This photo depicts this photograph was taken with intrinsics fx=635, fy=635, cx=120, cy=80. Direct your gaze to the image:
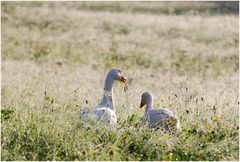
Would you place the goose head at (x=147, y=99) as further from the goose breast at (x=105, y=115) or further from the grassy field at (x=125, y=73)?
the goose breast at (x=105, y=115)

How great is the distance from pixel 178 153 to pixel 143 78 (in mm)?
9446

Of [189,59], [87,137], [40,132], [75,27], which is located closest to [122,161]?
[87,137]

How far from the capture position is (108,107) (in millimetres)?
8477

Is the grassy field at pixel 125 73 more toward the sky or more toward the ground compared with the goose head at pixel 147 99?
more toward the ground

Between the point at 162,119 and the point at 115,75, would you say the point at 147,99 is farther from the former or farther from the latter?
the point at 162,119

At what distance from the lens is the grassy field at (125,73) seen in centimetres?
765

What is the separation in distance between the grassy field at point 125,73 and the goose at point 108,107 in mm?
150

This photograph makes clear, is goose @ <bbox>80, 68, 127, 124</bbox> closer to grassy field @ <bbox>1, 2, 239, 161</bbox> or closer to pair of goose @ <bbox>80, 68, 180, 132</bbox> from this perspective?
pair of goose @ <bbox>80, 68, 180, 132</bbox>

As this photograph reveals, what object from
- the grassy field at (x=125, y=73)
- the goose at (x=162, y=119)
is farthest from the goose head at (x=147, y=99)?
the goose at (x=162, y=119)

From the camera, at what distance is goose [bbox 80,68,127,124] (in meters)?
7.96

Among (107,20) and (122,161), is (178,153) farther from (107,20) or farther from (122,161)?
(107,20)

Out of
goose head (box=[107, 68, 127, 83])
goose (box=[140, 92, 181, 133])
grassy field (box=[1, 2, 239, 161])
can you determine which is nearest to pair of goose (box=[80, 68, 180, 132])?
goose (box=[140, 92, 181, 133])

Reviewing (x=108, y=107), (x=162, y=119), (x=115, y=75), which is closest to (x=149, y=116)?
(x=162, y=119)

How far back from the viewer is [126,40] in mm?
23719
